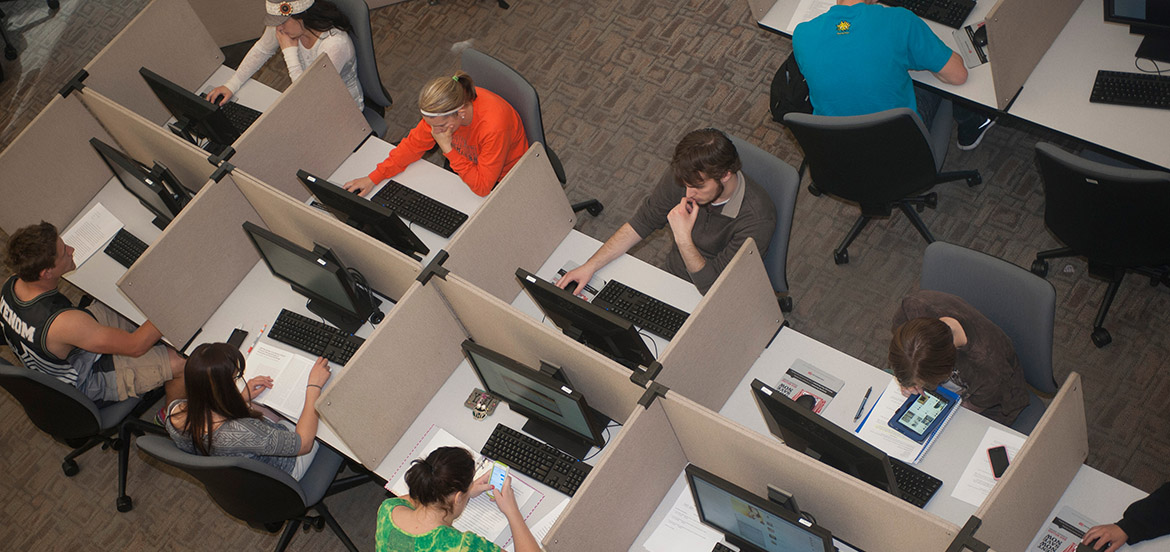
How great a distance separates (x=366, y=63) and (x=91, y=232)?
134cm

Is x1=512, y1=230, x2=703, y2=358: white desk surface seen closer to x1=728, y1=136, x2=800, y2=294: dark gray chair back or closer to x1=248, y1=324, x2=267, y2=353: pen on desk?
x1=728, y1=136, x2=800, y2=294: dark gray chair back

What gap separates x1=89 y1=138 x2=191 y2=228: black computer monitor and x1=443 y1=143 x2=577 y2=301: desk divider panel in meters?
1.19

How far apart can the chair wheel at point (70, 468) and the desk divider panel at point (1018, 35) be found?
158 inches

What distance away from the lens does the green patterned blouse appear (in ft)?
8.82

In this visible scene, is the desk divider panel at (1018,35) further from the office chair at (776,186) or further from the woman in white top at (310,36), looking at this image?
the woman in white top at (310,36)

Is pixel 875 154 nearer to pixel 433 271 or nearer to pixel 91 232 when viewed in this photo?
pixel 433 271

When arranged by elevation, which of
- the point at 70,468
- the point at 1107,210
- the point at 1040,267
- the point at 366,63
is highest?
the point at 366,63

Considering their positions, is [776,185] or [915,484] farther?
[776,185]

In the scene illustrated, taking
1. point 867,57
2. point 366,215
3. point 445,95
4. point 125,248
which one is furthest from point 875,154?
point 125,248

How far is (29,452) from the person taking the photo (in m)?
4.30

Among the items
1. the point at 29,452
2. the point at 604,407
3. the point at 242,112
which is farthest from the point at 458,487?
the point at 29,452

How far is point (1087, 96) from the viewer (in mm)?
3447

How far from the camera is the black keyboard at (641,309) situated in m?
3.21

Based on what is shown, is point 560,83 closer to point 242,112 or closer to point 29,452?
point 242,112
